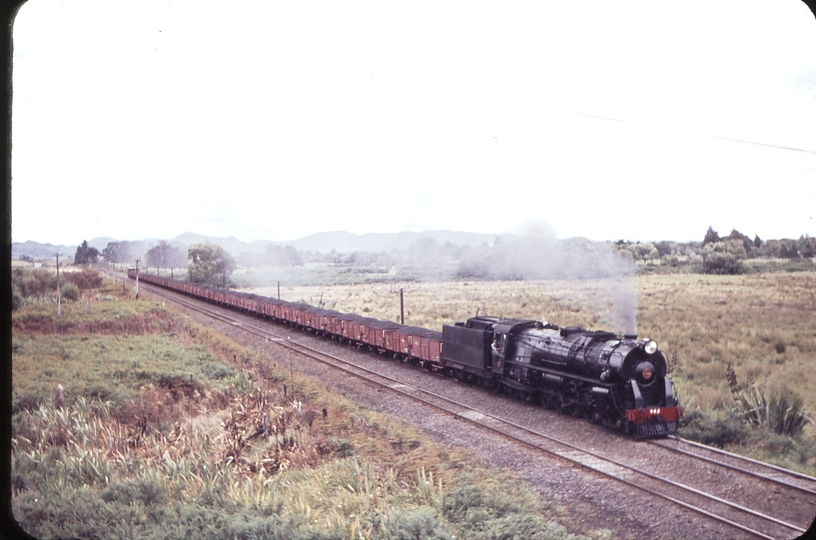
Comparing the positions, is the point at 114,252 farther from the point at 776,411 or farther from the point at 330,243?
the point at 776,411

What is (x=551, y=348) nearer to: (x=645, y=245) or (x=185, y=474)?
(x=645, y=245)

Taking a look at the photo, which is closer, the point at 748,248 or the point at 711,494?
the point at 711,494

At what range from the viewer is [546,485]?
572 cm

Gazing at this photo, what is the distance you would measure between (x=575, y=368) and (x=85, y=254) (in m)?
7.65

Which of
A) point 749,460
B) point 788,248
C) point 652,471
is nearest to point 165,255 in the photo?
point 652,471

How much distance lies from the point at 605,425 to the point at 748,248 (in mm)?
3478

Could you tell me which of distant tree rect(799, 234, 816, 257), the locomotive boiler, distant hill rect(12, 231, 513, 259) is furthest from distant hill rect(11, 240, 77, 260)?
distant tree rect(799, 234, 816, 257)

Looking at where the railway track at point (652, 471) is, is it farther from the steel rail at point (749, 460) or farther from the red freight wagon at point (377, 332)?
the red freight wagon at point (377, 332)

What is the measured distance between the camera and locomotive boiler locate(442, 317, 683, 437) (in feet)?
26.6

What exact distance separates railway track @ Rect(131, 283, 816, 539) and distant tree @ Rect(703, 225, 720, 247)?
9.74ft

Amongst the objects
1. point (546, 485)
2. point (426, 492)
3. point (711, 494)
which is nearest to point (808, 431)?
point (711, 494)

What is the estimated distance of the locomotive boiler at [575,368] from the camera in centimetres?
812

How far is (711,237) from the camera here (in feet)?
25.0

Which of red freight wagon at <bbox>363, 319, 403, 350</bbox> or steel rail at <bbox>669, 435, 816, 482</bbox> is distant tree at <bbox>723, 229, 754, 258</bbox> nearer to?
steel rail at <bbox>669, 435, 816, 482</bbox>
